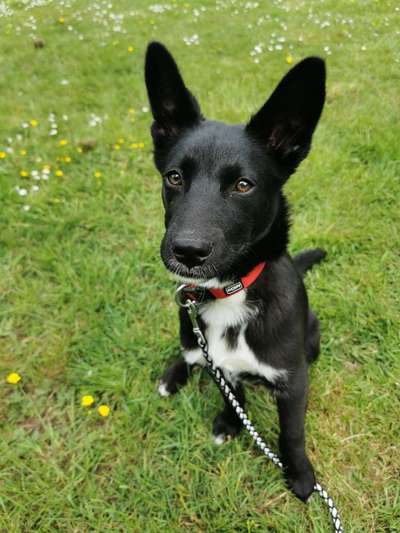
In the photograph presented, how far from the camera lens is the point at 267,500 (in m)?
2.20

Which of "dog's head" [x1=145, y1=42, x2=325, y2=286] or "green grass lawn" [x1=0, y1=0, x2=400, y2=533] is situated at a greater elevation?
"dog's head" [x1=145, y1=42, x2=325, y2=286]

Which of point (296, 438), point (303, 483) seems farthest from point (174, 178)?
point (303, 483)

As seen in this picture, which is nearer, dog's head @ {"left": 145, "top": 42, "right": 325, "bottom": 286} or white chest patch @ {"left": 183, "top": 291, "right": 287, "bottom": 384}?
dog's head @ {"left": 145, "top": 42, "right": 325, "bottom": 286}

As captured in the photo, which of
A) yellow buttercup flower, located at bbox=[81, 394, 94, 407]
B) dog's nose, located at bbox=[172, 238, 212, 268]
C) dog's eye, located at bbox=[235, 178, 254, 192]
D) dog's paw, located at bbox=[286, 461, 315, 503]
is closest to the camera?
dog's nose, located at bbox=[172, 238, 212, 268]

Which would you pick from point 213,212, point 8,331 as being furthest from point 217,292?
point 8,331

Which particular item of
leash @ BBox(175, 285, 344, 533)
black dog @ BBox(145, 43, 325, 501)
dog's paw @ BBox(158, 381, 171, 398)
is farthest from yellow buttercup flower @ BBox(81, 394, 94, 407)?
leash @ BBox(175, 285, 344, 533)

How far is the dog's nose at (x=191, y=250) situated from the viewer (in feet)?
4.92

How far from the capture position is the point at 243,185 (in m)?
1.75

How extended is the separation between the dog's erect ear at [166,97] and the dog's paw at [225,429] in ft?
5.13

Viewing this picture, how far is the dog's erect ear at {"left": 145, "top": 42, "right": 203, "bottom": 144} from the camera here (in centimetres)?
180

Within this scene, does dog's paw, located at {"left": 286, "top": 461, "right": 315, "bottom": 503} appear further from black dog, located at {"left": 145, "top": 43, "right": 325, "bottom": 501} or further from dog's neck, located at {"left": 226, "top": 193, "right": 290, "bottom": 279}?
dog's neck, located at {"left": 226, "top": 193, "right": 290, "bottom": 279}

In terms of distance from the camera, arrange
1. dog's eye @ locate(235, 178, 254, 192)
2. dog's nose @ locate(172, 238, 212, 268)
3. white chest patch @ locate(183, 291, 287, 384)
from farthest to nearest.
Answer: white chest patch @ locate(183, 291, 287, 384), dog's eye @ locate(235, 178, 254, 192), dog's nose @ locate(172, 238, 212, 268)

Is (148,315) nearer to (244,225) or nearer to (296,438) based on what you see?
(296,438)

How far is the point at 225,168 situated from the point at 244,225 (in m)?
0.25
